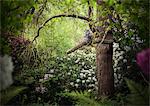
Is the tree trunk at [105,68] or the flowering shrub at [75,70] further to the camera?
the flowering shrub at [75,70]

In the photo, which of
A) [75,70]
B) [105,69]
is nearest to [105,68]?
[105,69]

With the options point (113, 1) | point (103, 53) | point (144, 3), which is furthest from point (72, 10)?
point (144, 3)

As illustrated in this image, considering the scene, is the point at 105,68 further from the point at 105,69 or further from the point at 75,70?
the point at 75,70

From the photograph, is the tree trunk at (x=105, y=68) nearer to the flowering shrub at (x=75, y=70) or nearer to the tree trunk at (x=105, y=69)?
the tree trunk at (x=105, y=69)

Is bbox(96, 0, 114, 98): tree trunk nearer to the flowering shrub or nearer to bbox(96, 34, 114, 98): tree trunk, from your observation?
bbox(96, 34, 114, 98): tree trunk

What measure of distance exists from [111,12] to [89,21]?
2.69 feet

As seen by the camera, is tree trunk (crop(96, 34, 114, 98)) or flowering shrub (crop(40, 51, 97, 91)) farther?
flowering shrub (crop(40, 51, 97, 91))

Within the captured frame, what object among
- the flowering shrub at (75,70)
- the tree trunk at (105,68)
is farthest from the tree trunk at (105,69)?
the flowering shrub at (75,70)

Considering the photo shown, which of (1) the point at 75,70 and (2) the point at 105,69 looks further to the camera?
(1) the point at 75,70

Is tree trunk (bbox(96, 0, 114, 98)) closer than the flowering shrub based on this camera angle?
Yes

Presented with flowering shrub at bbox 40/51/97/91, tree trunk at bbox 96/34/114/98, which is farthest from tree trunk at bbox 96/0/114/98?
flowering shrub at bbox 40/51/97/91

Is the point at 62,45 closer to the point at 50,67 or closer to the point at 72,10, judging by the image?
the point at 50,67

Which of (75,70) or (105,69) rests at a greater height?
(105,69)

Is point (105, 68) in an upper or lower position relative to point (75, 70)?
upper
